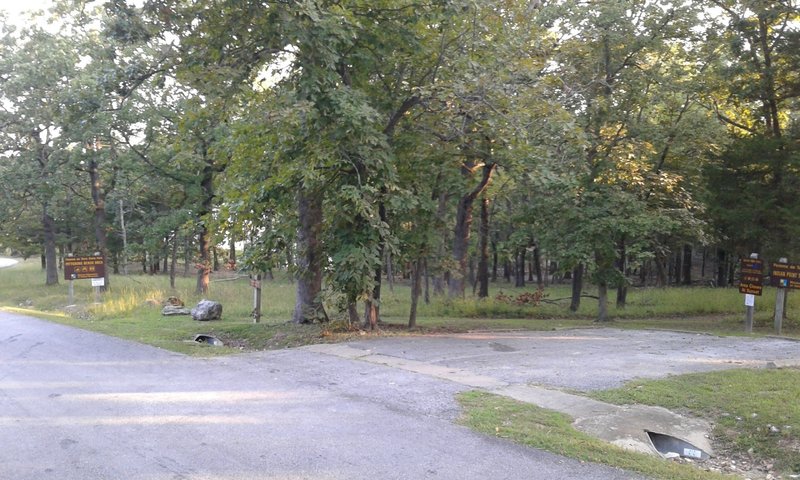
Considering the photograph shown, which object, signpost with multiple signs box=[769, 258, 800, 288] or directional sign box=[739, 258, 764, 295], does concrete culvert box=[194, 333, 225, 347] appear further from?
signpost with multiple signs box=[769, 258, 800, 288]

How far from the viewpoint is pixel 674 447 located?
600 centimetres

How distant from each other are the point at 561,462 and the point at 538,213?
13415 millimetres

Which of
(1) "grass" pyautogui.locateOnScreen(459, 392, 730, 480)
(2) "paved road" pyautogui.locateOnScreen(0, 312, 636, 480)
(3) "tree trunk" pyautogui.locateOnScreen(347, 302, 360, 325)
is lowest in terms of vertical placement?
(2) "paved road" pyautogui.locateOnScreen(0, 312, 636, 480)

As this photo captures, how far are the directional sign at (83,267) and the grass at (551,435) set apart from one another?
1820cm

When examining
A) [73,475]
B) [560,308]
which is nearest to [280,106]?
[73,475]

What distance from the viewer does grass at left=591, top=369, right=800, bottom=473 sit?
5.95 metres

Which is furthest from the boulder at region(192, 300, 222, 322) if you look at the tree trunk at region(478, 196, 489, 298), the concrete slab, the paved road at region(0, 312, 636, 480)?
the tree trunk at region(478, 196, 489, 298)

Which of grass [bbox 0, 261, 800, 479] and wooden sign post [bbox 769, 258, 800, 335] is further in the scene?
wooden sign post [bbox 769, 258, 800, 335]

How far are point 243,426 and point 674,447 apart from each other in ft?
13.8

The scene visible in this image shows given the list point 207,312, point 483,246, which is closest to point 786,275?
point 483,246

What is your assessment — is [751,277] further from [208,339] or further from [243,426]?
[243,426]

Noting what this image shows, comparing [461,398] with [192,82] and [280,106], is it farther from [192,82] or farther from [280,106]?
[192,82]

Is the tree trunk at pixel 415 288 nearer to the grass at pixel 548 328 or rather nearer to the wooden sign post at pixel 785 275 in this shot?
the grass at pixel 548 328

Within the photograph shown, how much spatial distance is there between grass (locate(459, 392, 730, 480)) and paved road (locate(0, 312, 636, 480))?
17cm
